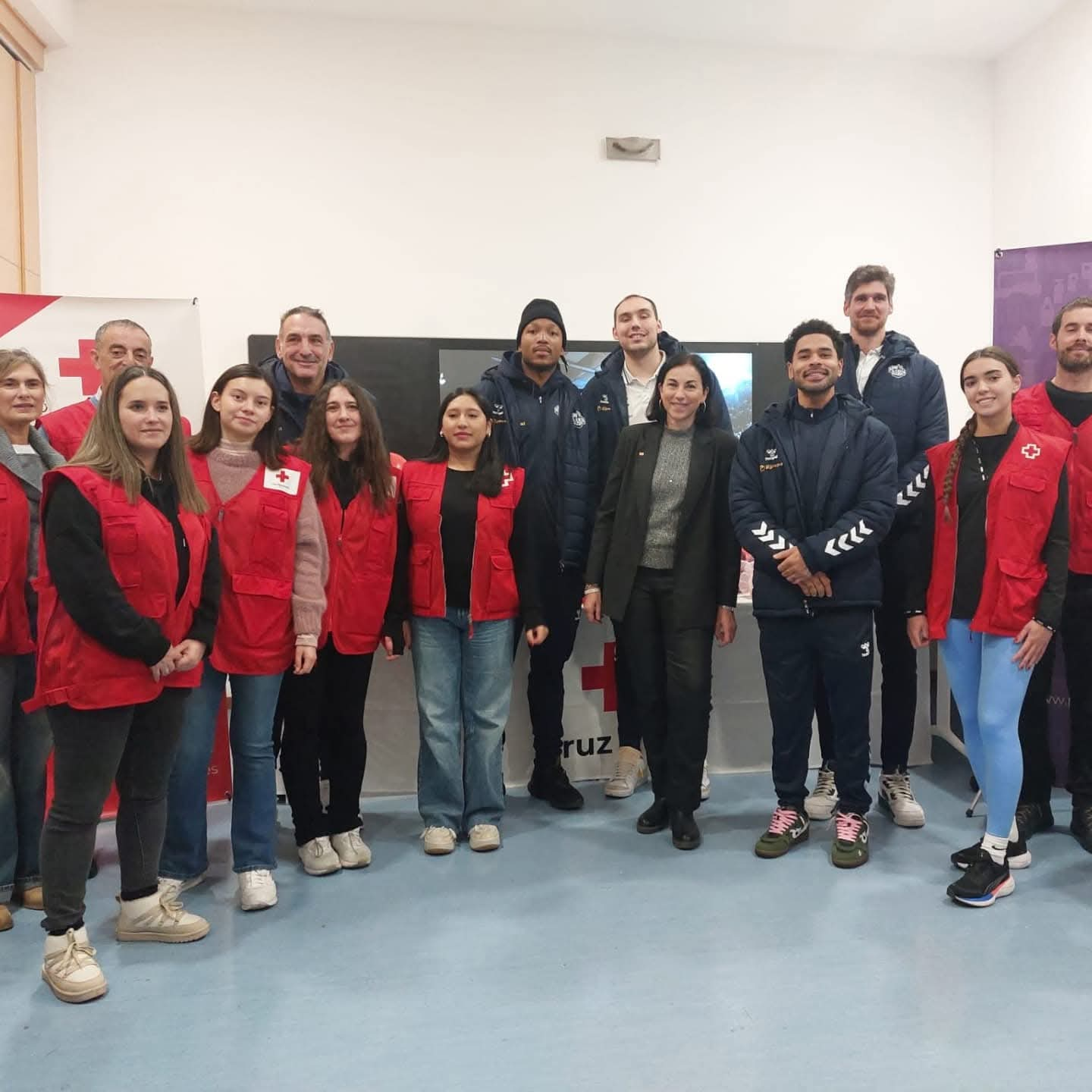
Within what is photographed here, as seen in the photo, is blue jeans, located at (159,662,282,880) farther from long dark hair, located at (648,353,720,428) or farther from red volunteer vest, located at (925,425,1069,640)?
red volunteer vest, located at (925,425,1069,640)

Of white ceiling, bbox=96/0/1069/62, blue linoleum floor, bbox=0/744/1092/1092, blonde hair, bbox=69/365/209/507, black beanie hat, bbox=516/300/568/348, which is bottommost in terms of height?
blue linoleum floor, bbox=0/744/1092/1092

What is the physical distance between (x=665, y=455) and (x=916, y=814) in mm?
1386

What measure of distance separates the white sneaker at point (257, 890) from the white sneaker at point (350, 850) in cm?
28

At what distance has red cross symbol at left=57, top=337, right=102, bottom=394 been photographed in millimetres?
3367

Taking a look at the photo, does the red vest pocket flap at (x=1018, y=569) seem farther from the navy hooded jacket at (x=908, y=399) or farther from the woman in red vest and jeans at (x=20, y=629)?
the woman in red vest and jeans at (x=20, y=629)

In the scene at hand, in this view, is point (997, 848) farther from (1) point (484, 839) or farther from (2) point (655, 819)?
(1) point (484, 839)

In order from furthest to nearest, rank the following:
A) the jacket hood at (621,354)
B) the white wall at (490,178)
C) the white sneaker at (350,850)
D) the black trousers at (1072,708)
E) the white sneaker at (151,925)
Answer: the white wall at (490,178), the jacket hood at (621,354), the black trousers at (1072,708), the white sneaker at (350,850), the white sneaker at (151,925)

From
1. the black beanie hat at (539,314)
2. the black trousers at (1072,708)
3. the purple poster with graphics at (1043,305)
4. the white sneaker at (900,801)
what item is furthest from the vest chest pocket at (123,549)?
the purple poster with graphics at (1043,305)

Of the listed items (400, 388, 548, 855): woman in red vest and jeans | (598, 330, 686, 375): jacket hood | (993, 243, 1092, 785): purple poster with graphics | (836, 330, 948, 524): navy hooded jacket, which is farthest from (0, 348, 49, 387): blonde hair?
(993, 243, 1092, 785): purple poster with graphics

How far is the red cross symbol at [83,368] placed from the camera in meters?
3.37

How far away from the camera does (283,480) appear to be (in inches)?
96.2

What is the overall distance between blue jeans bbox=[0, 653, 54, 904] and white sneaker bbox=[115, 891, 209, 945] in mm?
342

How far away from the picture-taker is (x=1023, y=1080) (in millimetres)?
1769

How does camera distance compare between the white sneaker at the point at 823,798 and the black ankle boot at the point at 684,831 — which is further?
the white sneaker at the point at 823,798
